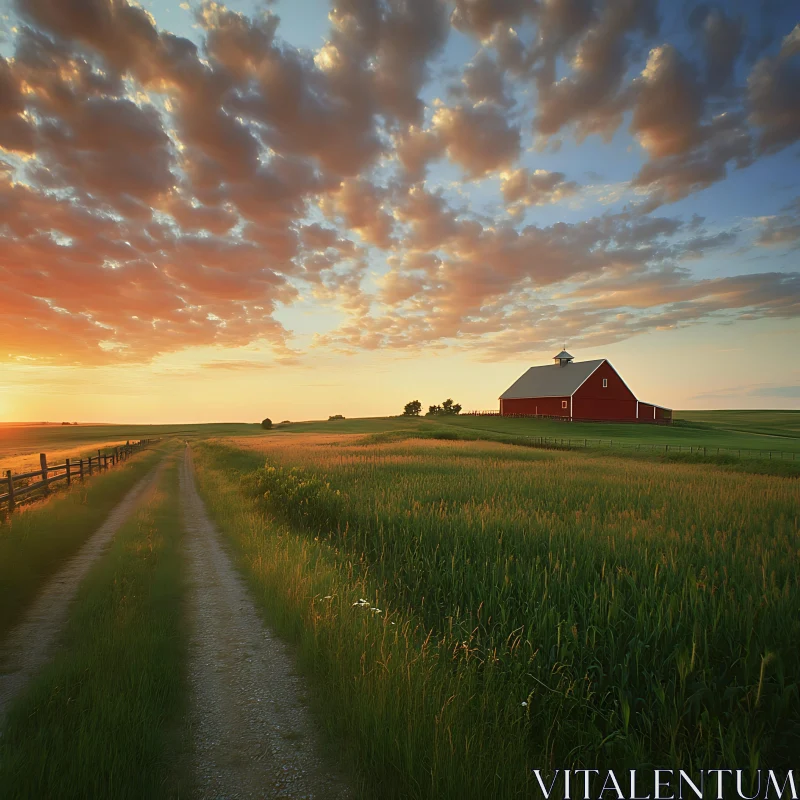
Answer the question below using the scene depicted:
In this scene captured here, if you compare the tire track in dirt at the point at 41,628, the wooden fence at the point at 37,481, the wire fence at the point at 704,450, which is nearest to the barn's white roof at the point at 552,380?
the wire fence at the point at 704,450

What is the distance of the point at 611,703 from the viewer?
3990 millimetres

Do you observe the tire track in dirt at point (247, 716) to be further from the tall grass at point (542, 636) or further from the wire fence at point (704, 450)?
the wire fence at point (704, 450)

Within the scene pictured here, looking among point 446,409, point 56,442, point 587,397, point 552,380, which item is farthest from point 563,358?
point 56,442

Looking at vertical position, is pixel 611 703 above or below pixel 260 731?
above

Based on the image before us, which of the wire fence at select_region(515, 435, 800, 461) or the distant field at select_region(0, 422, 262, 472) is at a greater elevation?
the distant field at select_region(0, 422, 262, 472)

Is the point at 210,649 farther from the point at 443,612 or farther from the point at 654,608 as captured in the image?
the point at 654,608

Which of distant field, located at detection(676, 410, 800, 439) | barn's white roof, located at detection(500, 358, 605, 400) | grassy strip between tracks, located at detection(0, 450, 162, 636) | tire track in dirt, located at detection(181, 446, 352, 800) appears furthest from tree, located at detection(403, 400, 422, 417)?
tire track in dirt, located at detection(181, 446, 352, 800)

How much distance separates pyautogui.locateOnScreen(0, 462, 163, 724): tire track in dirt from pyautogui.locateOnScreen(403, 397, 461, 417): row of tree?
10669 centimetres

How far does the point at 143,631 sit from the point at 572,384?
7755 cm

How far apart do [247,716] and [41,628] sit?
4.54 meters

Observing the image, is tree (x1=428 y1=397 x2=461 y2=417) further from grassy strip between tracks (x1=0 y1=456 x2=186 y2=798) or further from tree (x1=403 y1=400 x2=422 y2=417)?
grassy strip between tracks (x1=0 y1=456 x2=186 y2=798)

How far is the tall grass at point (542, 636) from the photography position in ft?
11.7

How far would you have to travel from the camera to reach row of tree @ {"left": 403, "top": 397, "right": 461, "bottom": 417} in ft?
389

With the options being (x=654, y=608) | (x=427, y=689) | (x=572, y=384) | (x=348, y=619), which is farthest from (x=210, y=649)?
(x=572, y=384)
